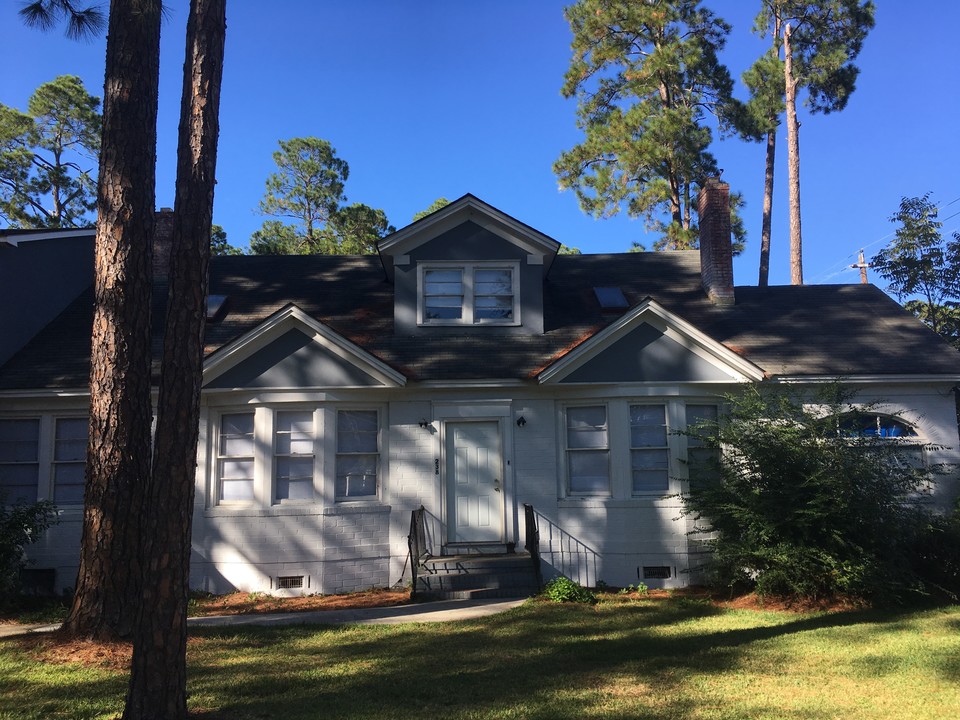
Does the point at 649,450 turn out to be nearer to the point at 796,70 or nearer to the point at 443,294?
the point at 443,294

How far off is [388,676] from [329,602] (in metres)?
4.46

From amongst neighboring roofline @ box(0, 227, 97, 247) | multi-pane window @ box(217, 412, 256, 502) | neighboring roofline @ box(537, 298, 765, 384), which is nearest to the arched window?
neighboring roofline @ box(537, 298, 765, 384)

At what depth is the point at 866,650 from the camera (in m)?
7.66

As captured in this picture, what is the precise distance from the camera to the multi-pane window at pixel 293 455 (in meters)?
12.1

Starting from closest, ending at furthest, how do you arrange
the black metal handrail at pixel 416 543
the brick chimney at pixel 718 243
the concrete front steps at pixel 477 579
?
the concrete front steps at pixel 477 579 < the black metal handrail at pixel 416 543 < the brick chimney at pixel 718 243

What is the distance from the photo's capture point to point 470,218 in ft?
45.0

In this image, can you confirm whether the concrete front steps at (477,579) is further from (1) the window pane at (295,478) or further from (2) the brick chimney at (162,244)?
(2) the brick chimney at (162,244)

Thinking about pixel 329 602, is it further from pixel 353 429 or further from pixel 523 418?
pixel 523 418

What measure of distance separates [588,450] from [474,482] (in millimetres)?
1908

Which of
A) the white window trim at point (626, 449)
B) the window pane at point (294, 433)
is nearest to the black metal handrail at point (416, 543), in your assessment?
the window pane at point (294, 433)

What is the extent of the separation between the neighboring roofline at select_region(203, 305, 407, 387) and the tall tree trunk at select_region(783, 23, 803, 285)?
17.6 metres

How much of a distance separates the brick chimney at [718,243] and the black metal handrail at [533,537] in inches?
242

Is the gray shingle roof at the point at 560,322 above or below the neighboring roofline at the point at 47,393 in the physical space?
above

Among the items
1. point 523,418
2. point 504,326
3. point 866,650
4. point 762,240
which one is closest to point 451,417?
point 523,418
